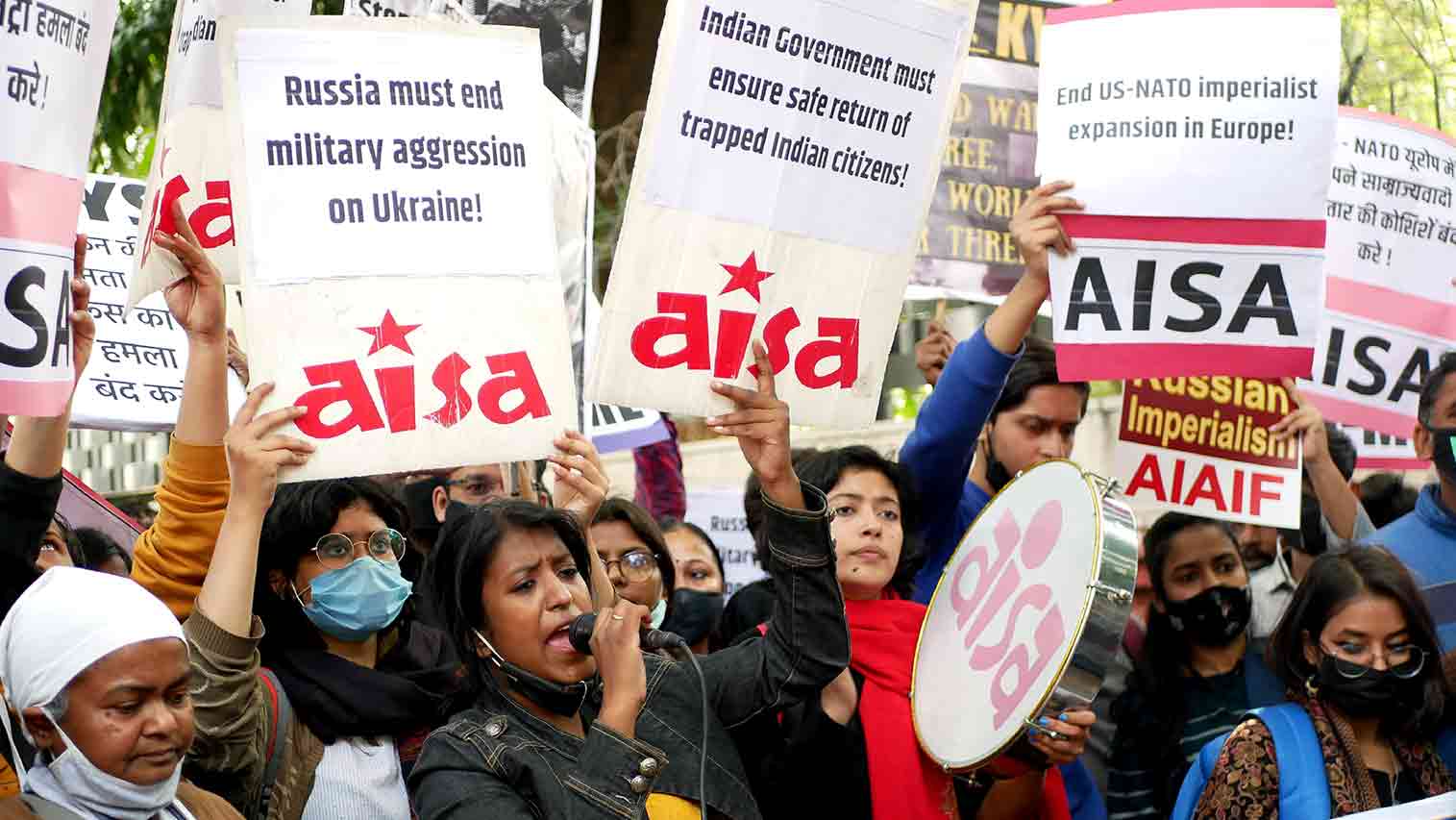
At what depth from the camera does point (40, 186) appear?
3.96 m

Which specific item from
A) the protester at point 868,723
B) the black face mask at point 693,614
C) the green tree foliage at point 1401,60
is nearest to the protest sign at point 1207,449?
the black face mask at point 693,614

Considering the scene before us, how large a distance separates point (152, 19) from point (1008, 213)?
27.5 feet

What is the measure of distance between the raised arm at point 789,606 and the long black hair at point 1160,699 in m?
1.93

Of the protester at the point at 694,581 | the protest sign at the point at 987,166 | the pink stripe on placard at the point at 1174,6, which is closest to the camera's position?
the pink stripe on placard at the point at 1174,6

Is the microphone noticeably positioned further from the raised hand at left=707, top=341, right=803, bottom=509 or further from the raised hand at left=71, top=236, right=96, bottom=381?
the raised hand at left=71, top=236, right=96, bottom=381

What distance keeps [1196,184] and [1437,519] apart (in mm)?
1273

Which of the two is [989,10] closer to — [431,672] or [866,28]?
[866,28]

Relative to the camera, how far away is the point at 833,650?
431cm

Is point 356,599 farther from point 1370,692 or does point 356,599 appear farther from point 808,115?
point 1370,692

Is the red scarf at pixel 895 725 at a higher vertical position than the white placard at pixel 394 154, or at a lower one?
lower

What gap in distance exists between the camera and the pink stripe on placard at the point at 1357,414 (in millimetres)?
6742

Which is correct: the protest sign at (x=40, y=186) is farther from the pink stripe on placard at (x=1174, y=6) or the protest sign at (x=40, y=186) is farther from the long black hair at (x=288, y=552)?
the pink stripe on placard at (x=1174, y=6)

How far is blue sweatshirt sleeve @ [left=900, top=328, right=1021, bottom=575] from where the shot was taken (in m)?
5.12

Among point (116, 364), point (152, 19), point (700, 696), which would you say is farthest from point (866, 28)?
point (152, 19)
